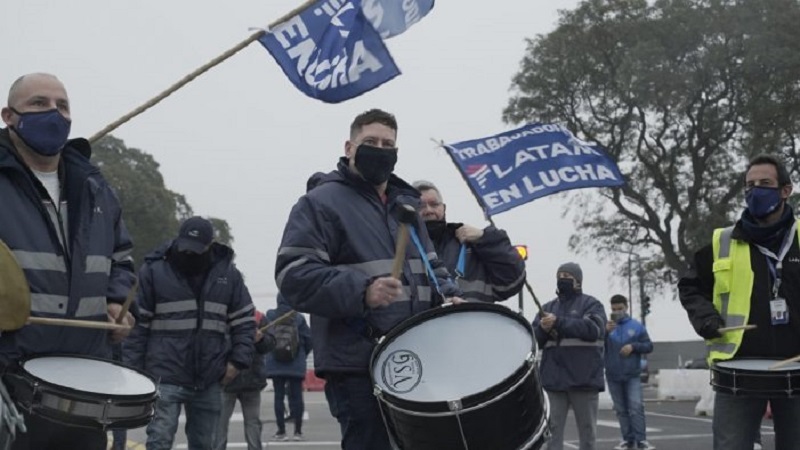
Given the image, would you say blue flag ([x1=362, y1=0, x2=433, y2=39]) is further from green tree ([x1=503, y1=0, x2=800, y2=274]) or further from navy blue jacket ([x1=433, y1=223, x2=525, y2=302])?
green tree ([x1=503, y1=0, x2=800, y2=274])

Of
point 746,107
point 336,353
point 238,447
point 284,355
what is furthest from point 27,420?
point 746,107

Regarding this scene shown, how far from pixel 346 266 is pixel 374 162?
1.56 feet

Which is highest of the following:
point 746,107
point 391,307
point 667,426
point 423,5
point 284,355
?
point 746,107

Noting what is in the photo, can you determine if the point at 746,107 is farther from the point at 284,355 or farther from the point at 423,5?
the point at 423,5

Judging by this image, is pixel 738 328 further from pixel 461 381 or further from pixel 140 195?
pixel 140 195

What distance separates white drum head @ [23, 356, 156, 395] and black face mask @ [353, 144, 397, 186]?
51.5 inches

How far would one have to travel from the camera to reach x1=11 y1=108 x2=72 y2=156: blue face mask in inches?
189

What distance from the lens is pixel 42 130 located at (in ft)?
15.8

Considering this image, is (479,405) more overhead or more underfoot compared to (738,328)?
more underfoot

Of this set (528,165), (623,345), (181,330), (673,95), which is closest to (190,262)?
(181,330)

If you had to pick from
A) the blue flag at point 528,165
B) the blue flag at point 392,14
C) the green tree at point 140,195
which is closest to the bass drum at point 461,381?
the blue flag at point 392,14

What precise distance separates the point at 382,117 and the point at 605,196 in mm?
37049

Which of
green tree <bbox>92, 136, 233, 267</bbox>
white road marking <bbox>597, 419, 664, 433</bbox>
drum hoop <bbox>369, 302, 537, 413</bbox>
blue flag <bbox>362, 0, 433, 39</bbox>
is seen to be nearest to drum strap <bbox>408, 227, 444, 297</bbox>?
drum hoop <bbox>369, 302, 537, 413</bbox>

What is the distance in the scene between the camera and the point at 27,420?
434 centimetres
